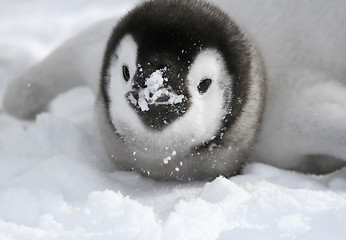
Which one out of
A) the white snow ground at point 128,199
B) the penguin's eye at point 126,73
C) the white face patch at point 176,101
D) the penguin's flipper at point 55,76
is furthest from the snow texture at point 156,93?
the penguin's flipper at point 55,76

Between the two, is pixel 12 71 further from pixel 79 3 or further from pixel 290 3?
pixel 290 3

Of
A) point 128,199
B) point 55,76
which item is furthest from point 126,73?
point 55,76

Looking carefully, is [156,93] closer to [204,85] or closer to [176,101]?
[176,101]

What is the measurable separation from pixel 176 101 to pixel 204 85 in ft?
0.40

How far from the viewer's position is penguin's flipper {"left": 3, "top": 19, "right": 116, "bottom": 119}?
8.53 feet

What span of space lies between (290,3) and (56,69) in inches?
36.3

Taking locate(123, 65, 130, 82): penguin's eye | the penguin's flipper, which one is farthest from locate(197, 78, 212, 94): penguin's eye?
the penguin's flipper

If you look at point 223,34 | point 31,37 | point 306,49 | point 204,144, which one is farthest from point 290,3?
point 31,37

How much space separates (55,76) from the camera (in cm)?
262

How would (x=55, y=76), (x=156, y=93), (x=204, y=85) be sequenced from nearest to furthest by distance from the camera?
(x=156, y=93), (x=204, y=85), (x=55, y=76)

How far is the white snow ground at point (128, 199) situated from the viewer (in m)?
1.59

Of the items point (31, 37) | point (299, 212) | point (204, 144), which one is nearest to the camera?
point (299, 212)

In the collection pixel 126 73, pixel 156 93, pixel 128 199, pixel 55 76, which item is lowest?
pixel 128 199

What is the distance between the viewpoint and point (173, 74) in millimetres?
1741
